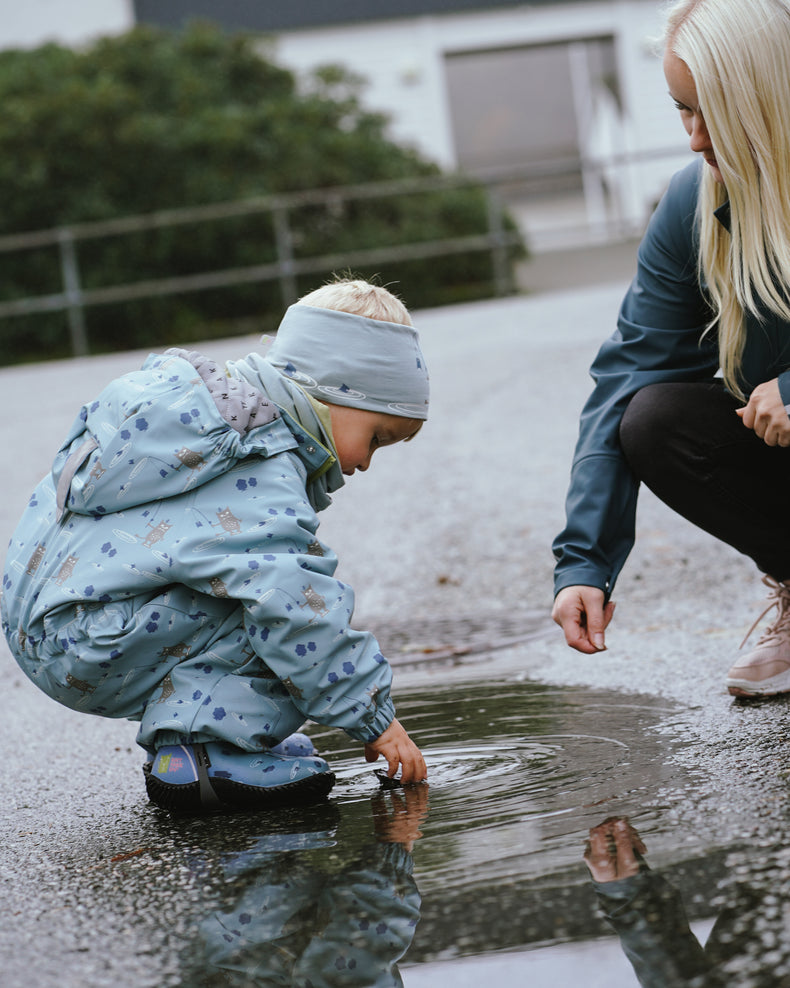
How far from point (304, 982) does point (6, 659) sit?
242 cm

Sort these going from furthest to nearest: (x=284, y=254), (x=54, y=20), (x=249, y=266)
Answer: (x=54, y=20)
(x=249, y=266)
(x=284, y=254)

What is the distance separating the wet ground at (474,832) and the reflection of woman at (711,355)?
0.93ft

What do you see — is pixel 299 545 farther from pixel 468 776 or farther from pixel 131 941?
pixel 131 941

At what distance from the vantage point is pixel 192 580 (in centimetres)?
199

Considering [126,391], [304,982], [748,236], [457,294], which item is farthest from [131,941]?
[457,294]

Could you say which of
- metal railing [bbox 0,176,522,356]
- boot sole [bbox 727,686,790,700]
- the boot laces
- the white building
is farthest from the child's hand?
the white building

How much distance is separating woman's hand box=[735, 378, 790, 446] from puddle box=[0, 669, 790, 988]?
514 millimetres

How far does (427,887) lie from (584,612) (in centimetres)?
83

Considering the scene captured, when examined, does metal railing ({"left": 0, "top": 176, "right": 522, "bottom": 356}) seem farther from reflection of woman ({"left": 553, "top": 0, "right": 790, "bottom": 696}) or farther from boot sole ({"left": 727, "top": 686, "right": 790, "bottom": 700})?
boot sole ({"left": 727, "top": 686, "right": 790, "bottom": 700})

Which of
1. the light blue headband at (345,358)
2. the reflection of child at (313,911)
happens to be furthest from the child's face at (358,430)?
the reflection of child at (313,911)

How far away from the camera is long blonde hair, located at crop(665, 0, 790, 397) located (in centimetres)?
215

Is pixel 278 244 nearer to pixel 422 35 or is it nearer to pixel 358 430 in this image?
pixel 422 35

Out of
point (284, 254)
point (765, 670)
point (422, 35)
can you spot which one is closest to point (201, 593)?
point (765, 670)

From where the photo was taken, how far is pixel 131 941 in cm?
153
